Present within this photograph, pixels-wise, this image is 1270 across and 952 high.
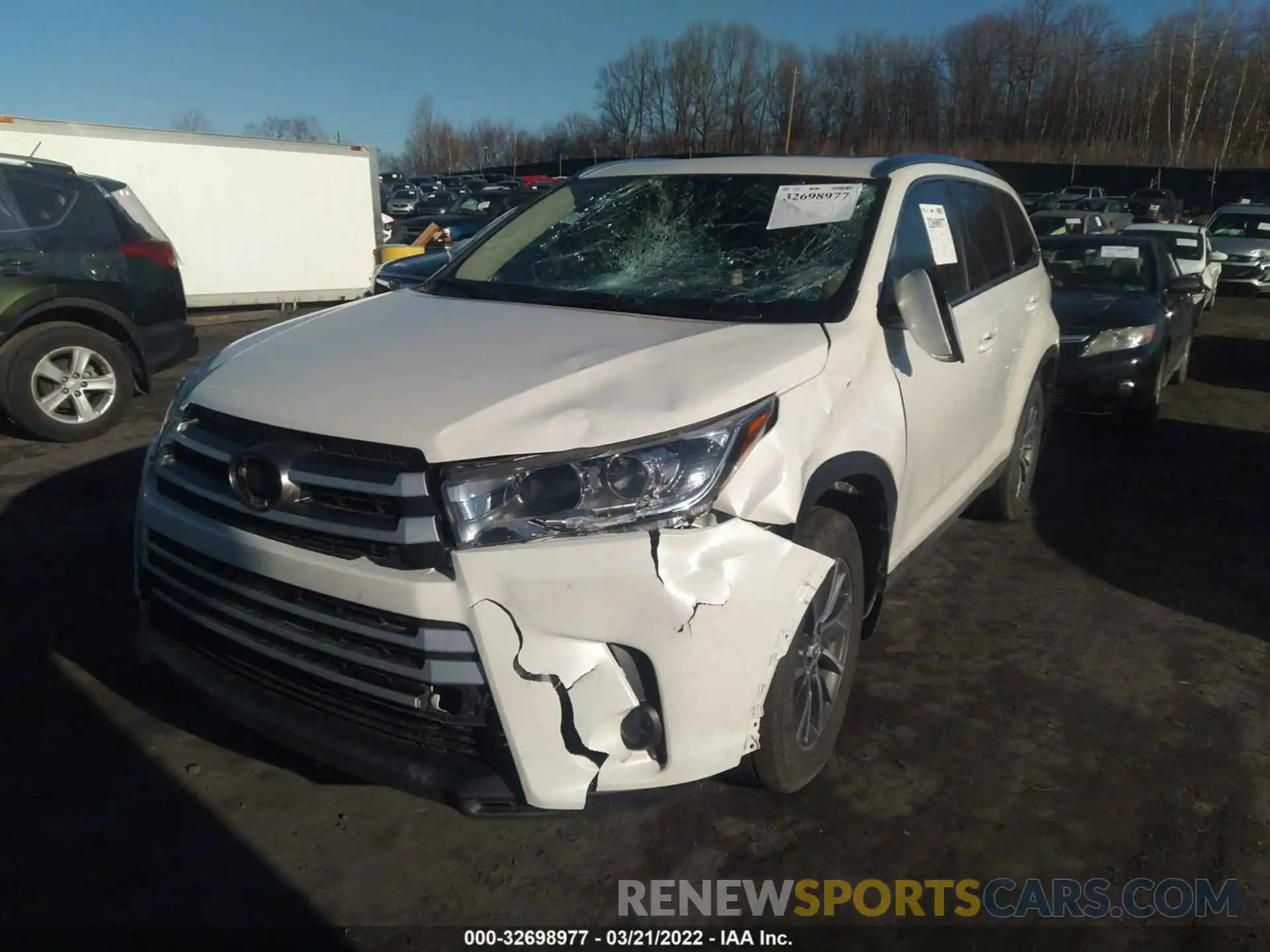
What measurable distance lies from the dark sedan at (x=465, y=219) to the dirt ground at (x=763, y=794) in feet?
30.0

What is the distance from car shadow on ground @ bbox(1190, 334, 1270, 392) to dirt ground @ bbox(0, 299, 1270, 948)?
6294mm

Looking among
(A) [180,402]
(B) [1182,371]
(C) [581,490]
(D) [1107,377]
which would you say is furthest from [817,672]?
(B) [1182,371]

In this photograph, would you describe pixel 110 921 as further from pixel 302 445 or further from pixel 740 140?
pixel 740 140

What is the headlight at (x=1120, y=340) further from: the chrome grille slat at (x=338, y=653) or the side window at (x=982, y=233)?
the chrome grille slat at (x=338, y=653)

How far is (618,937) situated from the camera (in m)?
2.36

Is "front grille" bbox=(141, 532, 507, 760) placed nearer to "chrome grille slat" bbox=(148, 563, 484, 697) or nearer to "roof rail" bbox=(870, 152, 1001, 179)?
"chrome grille slat" bbox=(148, 563, 484, 697)

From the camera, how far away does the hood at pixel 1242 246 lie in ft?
57.3

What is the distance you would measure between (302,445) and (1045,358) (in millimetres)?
4149

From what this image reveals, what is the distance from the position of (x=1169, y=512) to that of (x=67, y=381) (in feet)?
23.5

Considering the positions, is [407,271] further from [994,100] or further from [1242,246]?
[994,100]

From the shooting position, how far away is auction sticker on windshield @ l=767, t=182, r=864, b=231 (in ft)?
11.1

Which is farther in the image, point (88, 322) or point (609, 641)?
point (88, 322)

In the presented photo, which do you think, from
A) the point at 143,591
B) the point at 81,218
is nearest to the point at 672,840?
the point at 143,591

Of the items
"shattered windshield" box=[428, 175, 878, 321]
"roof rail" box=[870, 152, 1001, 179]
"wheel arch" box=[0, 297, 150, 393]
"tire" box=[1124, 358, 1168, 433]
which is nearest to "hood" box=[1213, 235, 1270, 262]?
"tire" box=[1124, 358, 1168, 433]
